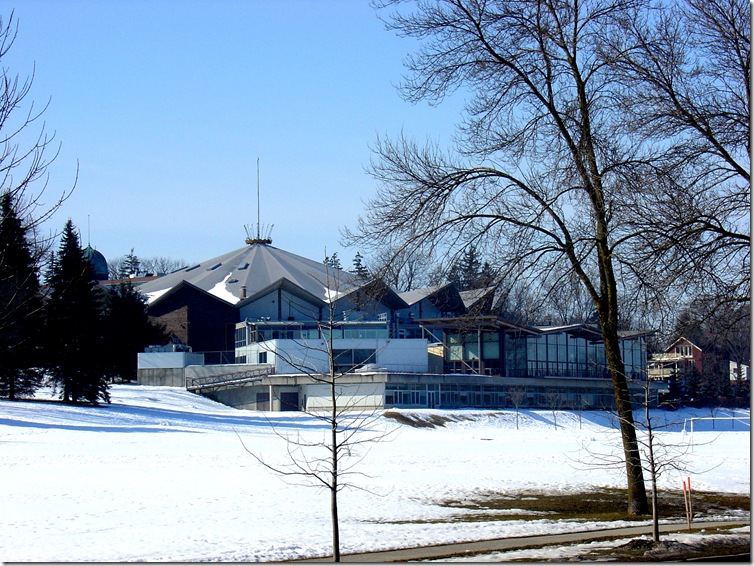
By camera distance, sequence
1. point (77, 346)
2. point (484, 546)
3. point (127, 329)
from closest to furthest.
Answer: point (484, 546) → point (77, 346) → point (127, 329)

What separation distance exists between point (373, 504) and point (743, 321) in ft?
32.7

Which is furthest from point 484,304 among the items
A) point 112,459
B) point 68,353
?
point 68,353

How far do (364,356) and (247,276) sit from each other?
24.6m

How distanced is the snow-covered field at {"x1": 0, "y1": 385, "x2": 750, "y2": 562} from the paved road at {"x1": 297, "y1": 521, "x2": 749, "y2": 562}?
2.25 feet

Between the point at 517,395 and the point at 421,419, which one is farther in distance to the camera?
the point at 517,395

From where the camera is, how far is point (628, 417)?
1920 centimetres

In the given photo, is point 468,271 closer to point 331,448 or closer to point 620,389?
point 620,389

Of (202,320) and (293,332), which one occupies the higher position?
(202,320)

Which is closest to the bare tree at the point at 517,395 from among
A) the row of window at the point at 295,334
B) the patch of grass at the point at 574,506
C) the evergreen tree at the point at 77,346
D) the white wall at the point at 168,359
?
the row of window at the point at 295,334

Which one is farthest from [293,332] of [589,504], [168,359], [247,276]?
[589,504]

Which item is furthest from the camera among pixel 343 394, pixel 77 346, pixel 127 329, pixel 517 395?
pixel 127 329

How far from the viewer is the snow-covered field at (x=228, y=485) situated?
16438mm

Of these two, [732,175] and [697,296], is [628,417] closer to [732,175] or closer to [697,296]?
[697,296]

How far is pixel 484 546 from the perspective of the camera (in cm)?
1599
